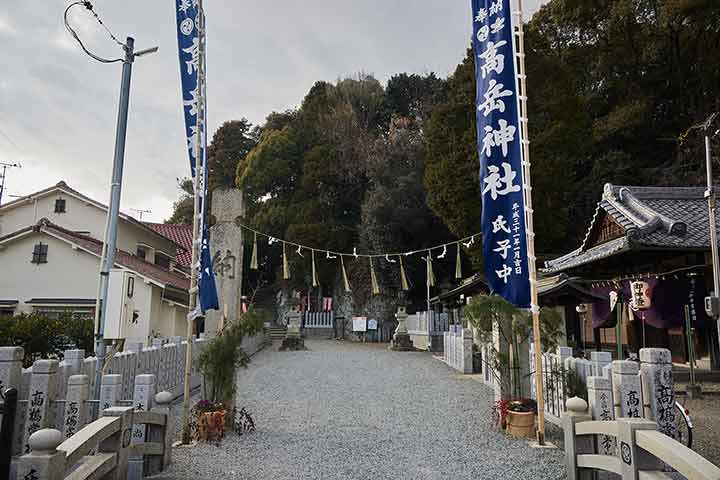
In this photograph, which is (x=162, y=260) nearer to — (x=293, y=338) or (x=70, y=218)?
(x=70, y=218)

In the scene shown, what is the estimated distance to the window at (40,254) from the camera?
18047 millimetres

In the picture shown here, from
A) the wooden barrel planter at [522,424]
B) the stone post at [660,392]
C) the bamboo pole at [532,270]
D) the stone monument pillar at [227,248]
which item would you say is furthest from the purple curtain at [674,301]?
the stone monument pillar at [227,248]

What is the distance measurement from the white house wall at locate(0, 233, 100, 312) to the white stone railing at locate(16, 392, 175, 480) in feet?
49.9

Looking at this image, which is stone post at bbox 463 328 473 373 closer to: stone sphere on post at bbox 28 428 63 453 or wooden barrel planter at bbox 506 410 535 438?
wooden barrel planter at bbox 506 410 535 438

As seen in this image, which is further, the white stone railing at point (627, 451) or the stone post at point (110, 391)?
the stone post at point (110, 391)

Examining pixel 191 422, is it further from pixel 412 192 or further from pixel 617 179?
pixel 412 192

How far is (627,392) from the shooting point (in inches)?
177

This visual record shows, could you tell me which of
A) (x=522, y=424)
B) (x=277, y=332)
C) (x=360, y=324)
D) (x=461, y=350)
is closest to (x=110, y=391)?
(x=522, y=424)

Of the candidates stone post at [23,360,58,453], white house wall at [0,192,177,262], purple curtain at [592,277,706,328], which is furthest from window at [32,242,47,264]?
purple curtain at [592,277,706,328]

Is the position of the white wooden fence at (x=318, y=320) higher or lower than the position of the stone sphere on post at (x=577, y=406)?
higher

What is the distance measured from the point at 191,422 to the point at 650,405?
207 inches

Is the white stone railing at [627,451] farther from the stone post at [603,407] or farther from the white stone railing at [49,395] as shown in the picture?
the white stone railing at [49,395]

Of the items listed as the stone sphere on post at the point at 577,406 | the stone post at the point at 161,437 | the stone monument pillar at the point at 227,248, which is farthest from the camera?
the stone monument pillar at the point at 227,248

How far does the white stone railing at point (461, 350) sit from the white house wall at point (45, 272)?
43.5ft
